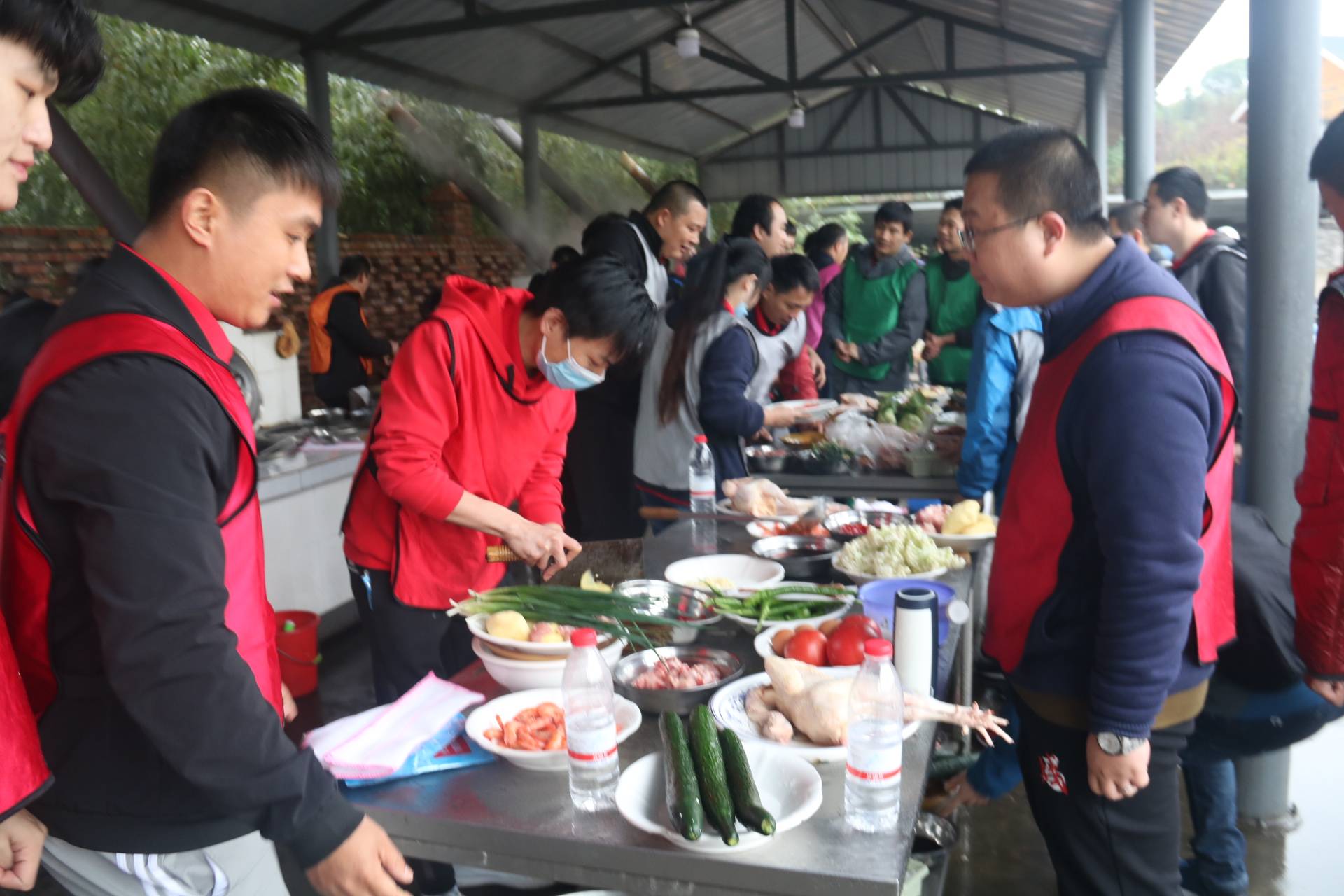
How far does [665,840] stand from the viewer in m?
1.36

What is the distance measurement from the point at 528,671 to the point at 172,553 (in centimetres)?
81

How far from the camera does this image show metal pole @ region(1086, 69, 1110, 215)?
10.0 m

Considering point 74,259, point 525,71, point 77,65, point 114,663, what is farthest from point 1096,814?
point 525,71

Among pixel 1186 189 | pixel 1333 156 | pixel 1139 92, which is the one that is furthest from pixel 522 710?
pixel 1139 92

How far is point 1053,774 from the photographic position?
71.2 inches

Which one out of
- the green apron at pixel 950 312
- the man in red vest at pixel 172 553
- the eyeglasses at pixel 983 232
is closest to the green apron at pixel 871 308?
the green apron at pixel 950 312

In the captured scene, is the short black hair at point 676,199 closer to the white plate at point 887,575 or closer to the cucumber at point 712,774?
the white plate at point 887,575

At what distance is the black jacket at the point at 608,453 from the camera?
414 centimetres

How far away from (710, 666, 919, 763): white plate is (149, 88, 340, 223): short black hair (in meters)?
1.02

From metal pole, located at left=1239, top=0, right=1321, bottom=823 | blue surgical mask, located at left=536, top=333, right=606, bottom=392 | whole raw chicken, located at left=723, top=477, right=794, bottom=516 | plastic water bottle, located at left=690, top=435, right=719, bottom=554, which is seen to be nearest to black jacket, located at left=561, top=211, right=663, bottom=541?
plastic water bottle, located at left=690, top=435, right=719, bottom=554

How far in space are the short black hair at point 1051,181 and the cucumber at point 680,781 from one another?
1109 mm

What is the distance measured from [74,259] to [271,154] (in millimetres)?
6485

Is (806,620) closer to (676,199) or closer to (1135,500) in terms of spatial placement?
(1135,500)

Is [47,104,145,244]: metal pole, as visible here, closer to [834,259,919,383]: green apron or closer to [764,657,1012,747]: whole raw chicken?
[834,259,919,383]: green apron
